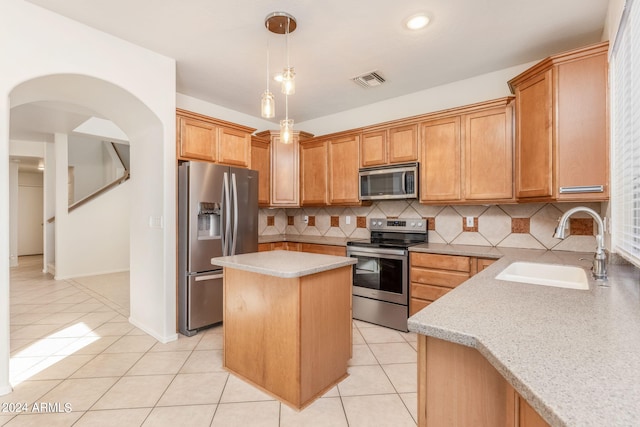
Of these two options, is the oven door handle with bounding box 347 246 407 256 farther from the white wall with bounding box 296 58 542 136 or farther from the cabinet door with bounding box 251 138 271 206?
the white wall with bounding box 296 58 542 136

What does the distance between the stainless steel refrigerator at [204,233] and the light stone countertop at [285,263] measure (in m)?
0.88

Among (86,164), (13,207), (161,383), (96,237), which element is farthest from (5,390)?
(13,207)

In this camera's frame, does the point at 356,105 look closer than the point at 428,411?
No

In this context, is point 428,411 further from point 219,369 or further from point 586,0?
point 586,0

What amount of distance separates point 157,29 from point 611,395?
3080 mm

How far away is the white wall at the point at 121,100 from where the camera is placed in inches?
76.8

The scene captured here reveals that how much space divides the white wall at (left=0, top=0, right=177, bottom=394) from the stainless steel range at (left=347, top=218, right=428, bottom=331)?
1872 millimetres

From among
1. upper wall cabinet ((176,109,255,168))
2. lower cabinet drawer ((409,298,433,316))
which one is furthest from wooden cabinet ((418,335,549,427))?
upper wall cabinet ((176,109,255,168))

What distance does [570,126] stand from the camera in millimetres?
2119

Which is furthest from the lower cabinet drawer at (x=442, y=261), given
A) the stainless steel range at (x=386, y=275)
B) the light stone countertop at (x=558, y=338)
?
the light stone countertop at (x=558, y=338)

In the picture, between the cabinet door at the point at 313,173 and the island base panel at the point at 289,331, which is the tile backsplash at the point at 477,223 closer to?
the cabinet door at the point at 313,173

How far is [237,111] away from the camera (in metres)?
4.22

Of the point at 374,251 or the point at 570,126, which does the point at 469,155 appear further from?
the point at 374,251

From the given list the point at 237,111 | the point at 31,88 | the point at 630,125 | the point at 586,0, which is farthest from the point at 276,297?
the point at 237,111
